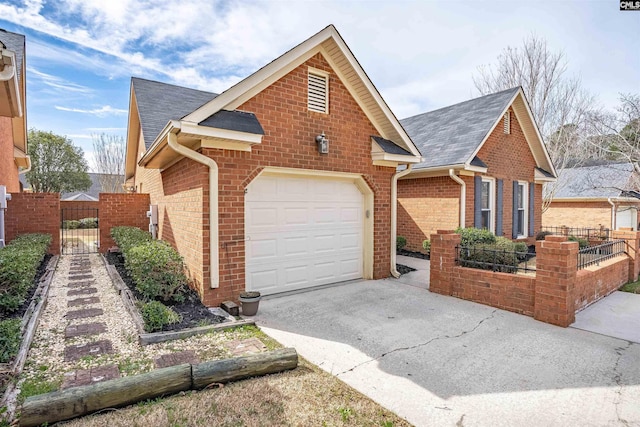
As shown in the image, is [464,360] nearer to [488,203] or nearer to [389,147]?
[389,147]

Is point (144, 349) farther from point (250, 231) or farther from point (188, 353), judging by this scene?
point (250, 231)

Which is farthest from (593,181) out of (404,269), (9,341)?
(9,341)

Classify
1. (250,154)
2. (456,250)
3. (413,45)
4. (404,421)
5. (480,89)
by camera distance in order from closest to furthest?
1. (404,421)
2. (250,154)
3. (456,250)
4. (413,45)
5. (480,89)

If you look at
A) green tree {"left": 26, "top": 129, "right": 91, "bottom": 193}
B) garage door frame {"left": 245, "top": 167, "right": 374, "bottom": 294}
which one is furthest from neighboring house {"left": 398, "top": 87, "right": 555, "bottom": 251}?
green tree {"left": 26, "top": 129, "right": 91, "bottom": 193}

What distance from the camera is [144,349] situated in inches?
170

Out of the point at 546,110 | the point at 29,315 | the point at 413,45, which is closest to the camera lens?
the point at 29,315

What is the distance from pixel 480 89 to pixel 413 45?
12650mm

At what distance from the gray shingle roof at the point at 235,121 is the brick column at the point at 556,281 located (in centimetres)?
522

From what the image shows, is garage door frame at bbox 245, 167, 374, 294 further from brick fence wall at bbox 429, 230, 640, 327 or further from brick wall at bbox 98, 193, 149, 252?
brick wall at bbox 98, 193, 149, 252

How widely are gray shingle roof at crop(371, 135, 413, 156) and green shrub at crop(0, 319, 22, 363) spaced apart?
23.4 ft

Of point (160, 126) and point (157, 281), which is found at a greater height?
point (160, 126)

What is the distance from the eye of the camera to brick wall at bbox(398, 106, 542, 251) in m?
11.4

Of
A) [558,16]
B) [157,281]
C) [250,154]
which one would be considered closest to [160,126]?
[250,154]

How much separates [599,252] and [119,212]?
14.3 metres
